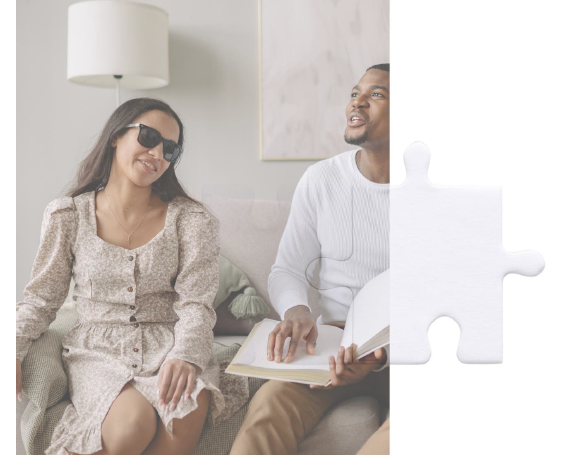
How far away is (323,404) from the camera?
1551 millimetres

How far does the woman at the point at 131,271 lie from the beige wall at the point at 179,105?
4cm

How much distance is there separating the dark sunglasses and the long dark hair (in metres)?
0.01

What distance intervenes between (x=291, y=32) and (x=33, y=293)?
33.8 inches

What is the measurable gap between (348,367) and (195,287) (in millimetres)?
395

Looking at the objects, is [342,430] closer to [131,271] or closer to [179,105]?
[131,271]

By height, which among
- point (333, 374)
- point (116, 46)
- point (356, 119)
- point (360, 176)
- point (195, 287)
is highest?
point (116, 46)

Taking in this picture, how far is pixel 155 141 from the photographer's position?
5.13ft

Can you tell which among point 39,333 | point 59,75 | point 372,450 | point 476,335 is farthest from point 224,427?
point 59,75

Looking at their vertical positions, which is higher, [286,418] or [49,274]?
[49,274]

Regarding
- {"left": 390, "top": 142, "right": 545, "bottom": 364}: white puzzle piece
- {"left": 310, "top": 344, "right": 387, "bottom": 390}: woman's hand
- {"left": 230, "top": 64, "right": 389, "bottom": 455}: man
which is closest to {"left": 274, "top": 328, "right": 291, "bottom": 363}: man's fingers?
{"left": 230, "top": 64, "right": 389, "bottom": 455}: man

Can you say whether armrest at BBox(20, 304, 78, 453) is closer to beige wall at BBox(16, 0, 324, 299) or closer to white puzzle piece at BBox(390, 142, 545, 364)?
Result: beige wall at BBox(16, 0, 324, 299)

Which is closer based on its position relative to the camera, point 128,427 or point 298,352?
point 128,427

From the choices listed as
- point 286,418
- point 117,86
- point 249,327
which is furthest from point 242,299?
point 117,86

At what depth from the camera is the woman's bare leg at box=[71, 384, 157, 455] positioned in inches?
56.5
